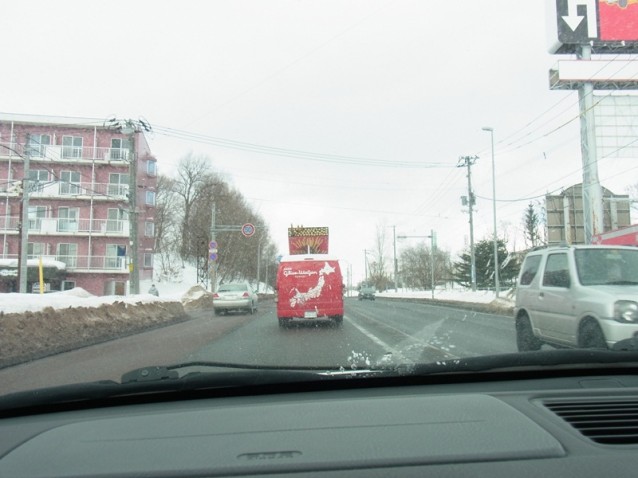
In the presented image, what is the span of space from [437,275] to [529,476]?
259 ft

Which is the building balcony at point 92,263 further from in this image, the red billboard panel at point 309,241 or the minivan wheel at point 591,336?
the minivan wheel at point 591,336

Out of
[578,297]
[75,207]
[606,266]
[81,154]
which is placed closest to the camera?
[578,297]

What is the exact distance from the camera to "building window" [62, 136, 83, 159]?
4453cm

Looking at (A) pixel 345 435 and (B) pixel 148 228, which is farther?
(B) pixel 148 228

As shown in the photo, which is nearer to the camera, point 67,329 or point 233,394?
point 233,394

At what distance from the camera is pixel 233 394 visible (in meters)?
3.08

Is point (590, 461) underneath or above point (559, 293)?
underneath

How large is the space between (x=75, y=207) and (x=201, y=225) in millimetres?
20662

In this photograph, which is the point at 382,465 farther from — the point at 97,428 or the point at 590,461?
the point at 97,428

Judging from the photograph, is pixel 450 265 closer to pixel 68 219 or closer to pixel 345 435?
pixel 68 219

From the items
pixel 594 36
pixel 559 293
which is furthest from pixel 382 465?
pixel 594 36

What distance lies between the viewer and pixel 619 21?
1227 inches

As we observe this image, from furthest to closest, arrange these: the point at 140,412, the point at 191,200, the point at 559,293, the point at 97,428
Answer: the point at 191,200, the point at 559,293, the point at 140,412, the point at 97,428

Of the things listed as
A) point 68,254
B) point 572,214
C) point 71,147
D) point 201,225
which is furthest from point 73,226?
point 572,214
